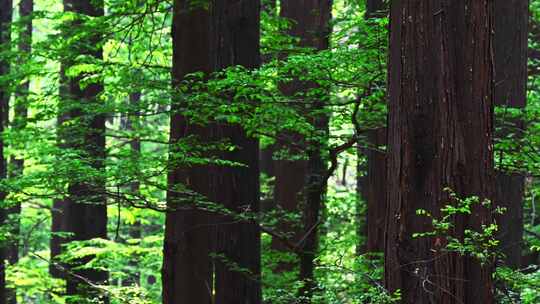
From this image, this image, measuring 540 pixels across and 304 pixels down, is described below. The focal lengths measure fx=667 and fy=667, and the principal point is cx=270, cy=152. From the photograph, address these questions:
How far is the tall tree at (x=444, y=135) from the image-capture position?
3771mm

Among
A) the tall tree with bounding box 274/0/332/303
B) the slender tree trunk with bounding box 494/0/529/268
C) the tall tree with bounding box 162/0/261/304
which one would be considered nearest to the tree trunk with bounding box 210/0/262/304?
the tall tree with bounding box 162/0/261/304

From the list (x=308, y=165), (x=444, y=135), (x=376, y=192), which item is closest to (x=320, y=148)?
(x=308, y=165)

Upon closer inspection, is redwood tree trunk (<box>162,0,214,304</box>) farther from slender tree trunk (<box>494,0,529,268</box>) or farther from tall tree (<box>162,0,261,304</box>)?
slender tree trunk (<box>494,0,529,268</box>)

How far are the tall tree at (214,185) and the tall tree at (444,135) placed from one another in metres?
3.51

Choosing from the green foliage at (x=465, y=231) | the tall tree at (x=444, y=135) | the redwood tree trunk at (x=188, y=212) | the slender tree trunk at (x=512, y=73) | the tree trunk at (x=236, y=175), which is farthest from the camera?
the slender tree trunk at (x=512, y=73)

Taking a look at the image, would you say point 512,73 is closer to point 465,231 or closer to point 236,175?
point 236,175

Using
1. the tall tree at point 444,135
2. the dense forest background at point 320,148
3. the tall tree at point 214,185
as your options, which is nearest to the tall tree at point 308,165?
the dense forest background at point 320,148

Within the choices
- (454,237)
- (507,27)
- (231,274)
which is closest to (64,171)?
(231,274)

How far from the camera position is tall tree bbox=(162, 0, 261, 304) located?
727cm

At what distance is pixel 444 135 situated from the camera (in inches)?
148

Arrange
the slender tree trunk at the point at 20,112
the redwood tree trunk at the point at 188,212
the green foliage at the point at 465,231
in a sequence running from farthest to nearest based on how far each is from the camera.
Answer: the slender tree trunk at the point at 20,112 → the redwood tree trunk at the point at 188,212 → the green foliage at the point at 465,231

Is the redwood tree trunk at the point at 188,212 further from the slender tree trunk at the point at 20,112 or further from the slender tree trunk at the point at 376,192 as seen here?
the slender tree trunk at the point at 20,112

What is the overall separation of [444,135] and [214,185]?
397 cm

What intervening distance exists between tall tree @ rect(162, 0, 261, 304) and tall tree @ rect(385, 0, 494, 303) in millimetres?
3506
